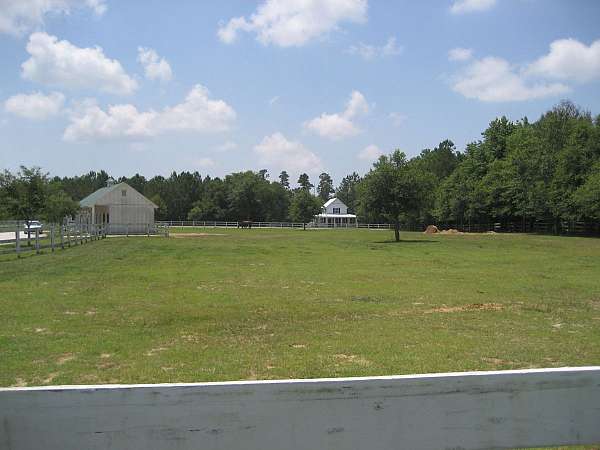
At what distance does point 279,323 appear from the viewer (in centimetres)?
967

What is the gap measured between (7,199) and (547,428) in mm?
34589

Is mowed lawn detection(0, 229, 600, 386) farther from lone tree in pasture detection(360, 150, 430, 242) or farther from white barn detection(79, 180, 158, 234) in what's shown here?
white barn detection(79, 180, 158, 234)

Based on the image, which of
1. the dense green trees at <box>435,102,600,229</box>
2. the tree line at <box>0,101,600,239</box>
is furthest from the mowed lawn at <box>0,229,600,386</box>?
the dense green trees at <box>435,102,600,229</box>

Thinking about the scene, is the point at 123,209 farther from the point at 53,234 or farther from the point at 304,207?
the point at 304,207

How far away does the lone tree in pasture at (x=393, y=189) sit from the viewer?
44000 millimetres

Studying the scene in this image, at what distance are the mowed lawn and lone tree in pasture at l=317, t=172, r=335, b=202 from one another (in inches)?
6839

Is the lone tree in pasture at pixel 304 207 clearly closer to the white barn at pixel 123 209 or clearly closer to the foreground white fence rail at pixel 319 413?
the white barn at pixel 123 209

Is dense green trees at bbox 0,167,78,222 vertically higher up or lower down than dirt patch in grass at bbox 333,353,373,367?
higher up

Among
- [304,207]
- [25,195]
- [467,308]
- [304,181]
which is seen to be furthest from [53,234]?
[304,181]

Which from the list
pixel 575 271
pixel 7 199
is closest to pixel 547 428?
pixel 575 271

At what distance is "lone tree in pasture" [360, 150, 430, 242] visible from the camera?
44.0 metres

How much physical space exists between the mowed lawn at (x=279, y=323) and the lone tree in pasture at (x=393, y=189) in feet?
84.9

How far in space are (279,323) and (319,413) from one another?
Answer: 7475mm

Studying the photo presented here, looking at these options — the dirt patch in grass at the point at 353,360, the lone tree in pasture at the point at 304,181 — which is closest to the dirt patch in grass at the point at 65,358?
the dirt patch in grass at the point at 353,360
